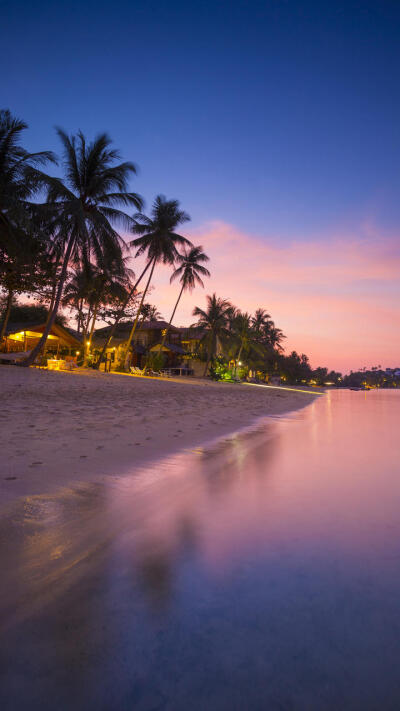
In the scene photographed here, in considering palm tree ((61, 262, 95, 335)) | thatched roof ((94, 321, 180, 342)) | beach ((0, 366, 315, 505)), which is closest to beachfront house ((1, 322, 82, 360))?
palm tree ((61, 262, 95, 335))

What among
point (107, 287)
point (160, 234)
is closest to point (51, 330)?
point (107, 287)

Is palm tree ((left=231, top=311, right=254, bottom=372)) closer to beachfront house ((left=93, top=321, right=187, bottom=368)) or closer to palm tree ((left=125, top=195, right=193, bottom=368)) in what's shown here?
beachfront house ((left=93, top=321, right=187, bottom=368))

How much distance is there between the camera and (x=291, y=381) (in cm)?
7169

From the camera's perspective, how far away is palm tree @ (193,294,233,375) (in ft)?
117

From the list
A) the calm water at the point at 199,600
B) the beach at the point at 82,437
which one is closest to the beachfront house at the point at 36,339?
A: the beach at the point at 82,437

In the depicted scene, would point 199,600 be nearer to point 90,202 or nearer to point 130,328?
point 90,202

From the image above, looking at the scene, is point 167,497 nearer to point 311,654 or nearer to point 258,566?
point 258,566

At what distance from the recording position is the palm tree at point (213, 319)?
3578 centimetres

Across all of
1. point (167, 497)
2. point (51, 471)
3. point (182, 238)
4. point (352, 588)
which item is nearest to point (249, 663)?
point (352, 588)

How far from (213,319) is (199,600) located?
3457 cm

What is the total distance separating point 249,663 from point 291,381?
2888 inches

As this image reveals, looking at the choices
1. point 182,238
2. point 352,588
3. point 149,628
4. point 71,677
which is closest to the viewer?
point 71,677

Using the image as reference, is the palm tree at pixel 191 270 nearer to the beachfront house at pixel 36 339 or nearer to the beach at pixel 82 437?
the beachfront house at pixel 36 339

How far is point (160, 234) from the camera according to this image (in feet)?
87.8
